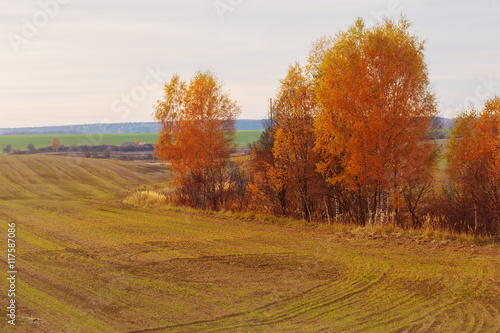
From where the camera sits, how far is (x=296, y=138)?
24.2m

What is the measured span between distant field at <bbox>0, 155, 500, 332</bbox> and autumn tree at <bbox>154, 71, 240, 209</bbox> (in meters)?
9.32

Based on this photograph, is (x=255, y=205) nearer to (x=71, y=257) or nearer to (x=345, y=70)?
(x=345, y=70)

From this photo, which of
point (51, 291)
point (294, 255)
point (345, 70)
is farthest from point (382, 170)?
point (51, 291)

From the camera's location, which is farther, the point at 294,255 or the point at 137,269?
the point at 294,255

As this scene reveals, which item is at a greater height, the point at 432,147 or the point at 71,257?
the point at 432,147

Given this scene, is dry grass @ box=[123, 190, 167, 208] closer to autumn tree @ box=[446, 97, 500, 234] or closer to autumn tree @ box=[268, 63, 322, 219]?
autumn tree @ box=[268, 63, 322, 219]

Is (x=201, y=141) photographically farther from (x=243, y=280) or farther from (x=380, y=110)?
(x=243, y=280)

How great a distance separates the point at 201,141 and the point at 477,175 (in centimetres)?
1865

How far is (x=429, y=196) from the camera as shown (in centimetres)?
3170

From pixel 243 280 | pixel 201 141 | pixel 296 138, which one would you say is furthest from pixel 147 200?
pixel 243 280

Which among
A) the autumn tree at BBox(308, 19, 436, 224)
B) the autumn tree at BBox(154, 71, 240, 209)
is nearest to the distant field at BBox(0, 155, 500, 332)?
the autumn tree at BBox(308, 19, 436, 224)

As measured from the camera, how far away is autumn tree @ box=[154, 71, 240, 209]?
3061 centimetres

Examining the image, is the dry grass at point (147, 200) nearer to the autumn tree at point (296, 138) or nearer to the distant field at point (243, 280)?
the distant field at point (243, 280)

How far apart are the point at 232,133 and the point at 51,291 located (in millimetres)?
20805
